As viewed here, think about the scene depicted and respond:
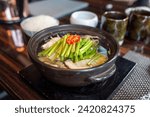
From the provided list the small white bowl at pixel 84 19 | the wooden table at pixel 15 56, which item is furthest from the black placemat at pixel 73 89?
the small white bowl at pixel 84 19

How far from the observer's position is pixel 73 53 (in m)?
0.72

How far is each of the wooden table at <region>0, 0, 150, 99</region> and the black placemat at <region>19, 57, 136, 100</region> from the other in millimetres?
29

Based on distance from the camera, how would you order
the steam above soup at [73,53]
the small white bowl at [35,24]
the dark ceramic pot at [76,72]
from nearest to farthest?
the dark ceramic pot at [76,72] → the steam above soup at [73,53] → the small white bowl at [35,24]

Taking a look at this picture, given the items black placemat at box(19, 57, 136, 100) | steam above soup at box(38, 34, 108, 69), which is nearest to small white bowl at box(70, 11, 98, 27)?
steam above soup at box(38, 34, 108, 69)

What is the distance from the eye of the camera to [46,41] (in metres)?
0.81

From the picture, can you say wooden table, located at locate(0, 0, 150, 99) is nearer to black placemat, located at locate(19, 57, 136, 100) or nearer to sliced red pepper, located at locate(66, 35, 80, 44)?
black placemat, located at locate(19, 57, 136, 100)

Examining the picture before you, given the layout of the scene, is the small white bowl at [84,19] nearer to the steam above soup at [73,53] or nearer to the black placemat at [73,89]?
the steam above soup at [73,53]

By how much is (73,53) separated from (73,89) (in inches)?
5.5

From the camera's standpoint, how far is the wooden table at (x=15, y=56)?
709 millimetres

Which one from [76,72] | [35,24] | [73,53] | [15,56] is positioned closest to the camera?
[76,72]

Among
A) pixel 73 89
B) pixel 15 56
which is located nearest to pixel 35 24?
pixel 15 56

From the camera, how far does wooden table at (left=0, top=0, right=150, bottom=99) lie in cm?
71

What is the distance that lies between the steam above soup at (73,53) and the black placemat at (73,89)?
0.08m

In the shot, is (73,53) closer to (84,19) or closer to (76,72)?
(76,72)
